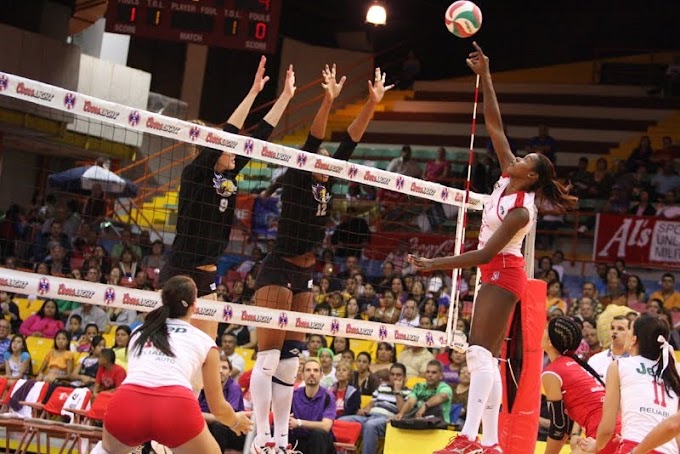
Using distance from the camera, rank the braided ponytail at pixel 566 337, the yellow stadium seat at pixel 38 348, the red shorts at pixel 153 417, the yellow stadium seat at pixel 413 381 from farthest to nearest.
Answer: the yellow stadium seat at pixel 38 348, the yellow stadium seat at pixel 413 381, the braided ponytail at pixel 566 337, the red shorts at pixel 153 417

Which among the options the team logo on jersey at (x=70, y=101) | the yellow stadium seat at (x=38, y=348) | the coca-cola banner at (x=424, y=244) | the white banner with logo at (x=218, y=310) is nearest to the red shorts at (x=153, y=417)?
the white banner with logo at (x=218, y=310)

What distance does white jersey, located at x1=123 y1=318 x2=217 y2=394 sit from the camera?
20.6 feet

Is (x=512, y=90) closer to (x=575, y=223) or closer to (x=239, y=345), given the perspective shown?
(x=575, y=223)

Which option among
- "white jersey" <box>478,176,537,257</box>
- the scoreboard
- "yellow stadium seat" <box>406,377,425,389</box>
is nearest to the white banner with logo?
"white jersey" <box>478,176,537,257</box>

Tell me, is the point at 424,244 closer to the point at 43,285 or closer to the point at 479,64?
the point at 479,64

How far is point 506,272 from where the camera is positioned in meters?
7.67

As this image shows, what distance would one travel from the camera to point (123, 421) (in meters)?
6.18

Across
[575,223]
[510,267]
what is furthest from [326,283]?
[510,267]

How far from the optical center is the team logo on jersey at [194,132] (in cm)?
823

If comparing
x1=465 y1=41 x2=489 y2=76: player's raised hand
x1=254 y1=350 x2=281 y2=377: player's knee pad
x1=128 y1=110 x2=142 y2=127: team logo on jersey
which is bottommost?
x1=254 y1=350 x2=281 y2=377: player's knee pad

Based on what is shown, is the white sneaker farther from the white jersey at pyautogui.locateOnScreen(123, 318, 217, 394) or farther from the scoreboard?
the scoreboard

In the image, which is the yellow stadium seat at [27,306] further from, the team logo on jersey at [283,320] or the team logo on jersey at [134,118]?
the team logo on jersey at [134,118]

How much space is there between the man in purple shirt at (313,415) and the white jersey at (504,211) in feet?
14.5

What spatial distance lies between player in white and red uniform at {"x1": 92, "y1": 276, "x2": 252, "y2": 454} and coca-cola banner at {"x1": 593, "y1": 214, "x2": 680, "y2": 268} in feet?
41.6
